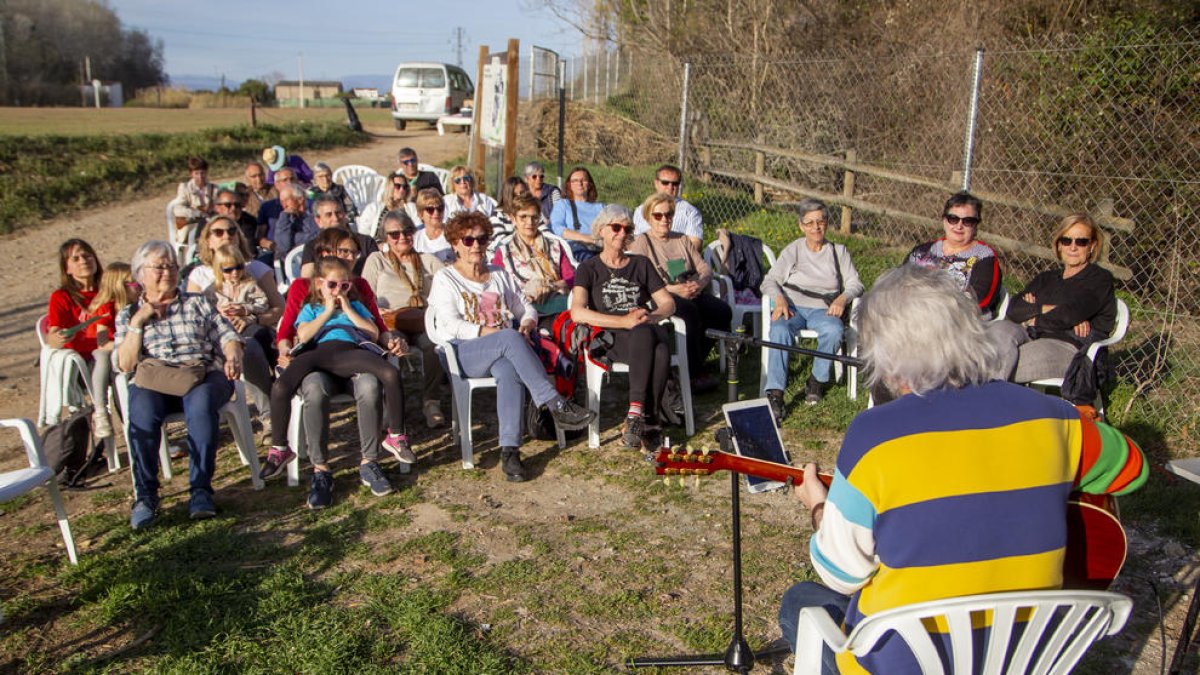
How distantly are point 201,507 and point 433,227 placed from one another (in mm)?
2890

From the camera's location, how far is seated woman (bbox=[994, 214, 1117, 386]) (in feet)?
16.0

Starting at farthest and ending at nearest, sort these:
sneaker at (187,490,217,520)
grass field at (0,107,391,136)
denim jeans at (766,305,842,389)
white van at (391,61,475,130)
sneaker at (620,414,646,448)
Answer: white van at (391,61,475,130) < grass field at (0,107,391,136) < denim jeans at (766,305,842,389) < sneaker at (620,414,646,448) < sneaker at (187,490,217,520)

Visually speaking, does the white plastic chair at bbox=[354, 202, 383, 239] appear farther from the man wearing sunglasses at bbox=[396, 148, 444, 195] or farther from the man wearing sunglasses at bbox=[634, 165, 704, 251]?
the man wearing sunglasses at bbox=[634, 165, 704, 251]

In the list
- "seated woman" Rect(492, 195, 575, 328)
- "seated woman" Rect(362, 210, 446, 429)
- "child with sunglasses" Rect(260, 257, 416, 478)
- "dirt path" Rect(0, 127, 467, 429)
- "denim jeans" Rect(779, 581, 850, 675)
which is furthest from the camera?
"dirt path" Rect(0, 127, 467, 429)

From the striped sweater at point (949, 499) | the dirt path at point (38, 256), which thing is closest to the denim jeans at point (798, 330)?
the striped sweater at point (949, 499)

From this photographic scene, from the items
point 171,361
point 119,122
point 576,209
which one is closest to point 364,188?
point 576,209

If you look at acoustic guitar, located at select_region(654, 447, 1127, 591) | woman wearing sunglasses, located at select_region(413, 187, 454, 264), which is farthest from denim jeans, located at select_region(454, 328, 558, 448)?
acoustic guitar, located at select_region(654, 447, 1127, 591)

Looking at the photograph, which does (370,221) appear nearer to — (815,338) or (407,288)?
(407,288)

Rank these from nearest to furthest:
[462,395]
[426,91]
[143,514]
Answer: [143,514] < [462,395] < [426,91]

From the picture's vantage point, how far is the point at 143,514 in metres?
4.25

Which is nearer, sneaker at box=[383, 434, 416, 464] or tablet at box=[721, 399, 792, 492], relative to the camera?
tablet at box=[721, 399, 792, 492]

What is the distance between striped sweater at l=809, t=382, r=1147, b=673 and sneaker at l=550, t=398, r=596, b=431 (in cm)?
306

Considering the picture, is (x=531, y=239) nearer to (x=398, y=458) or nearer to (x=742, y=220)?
(x=398, y=458)

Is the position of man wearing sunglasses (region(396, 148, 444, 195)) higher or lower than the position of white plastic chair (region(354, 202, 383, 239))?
higher
